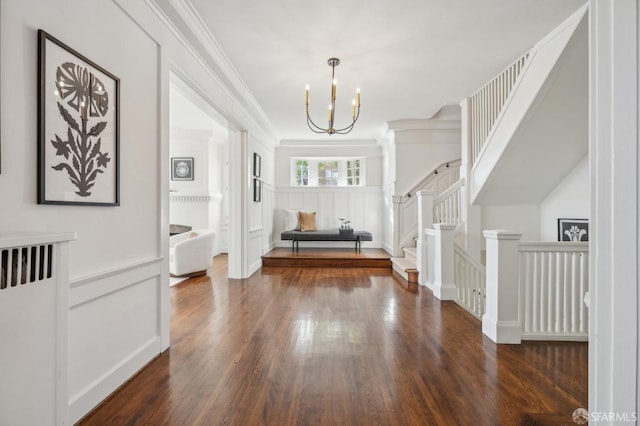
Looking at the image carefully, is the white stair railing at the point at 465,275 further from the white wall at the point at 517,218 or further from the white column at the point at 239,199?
the white column at the point at 239,199

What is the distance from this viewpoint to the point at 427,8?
8.25ft

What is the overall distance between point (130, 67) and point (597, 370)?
8.79 ft

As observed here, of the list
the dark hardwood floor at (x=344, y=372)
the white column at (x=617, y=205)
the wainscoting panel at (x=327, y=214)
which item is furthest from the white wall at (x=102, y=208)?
the wainscoting panel at (x=327, y=214)

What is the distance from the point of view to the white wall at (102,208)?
127cm

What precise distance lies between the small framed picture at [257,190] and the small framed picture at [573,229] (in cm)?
441

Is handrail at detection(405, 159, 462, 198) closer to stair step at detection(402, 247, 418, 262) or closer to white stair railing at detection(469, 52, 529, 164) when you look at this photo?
stair step at detection(402, 247, 418, 262)

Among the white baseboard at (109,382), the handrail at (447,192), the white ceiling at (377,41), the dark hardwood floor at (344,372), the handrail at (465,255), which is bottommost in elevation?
the dark hardwood floor at (344,372)

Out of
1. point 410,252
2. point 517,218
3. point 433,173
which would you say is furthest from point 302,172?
point 517,218

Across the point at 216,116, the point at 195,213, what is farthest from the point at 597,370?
the point at 195,213

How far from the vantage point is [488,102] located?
158 inches

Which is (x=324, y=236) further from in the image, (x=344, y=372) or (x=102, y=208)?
(x=102, y=208)

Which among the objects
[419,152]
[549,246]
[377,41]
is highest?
[377,41]

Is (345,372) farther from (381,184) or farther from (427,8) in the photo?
(381,184)

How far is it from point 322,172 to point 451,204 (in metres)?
3.49
